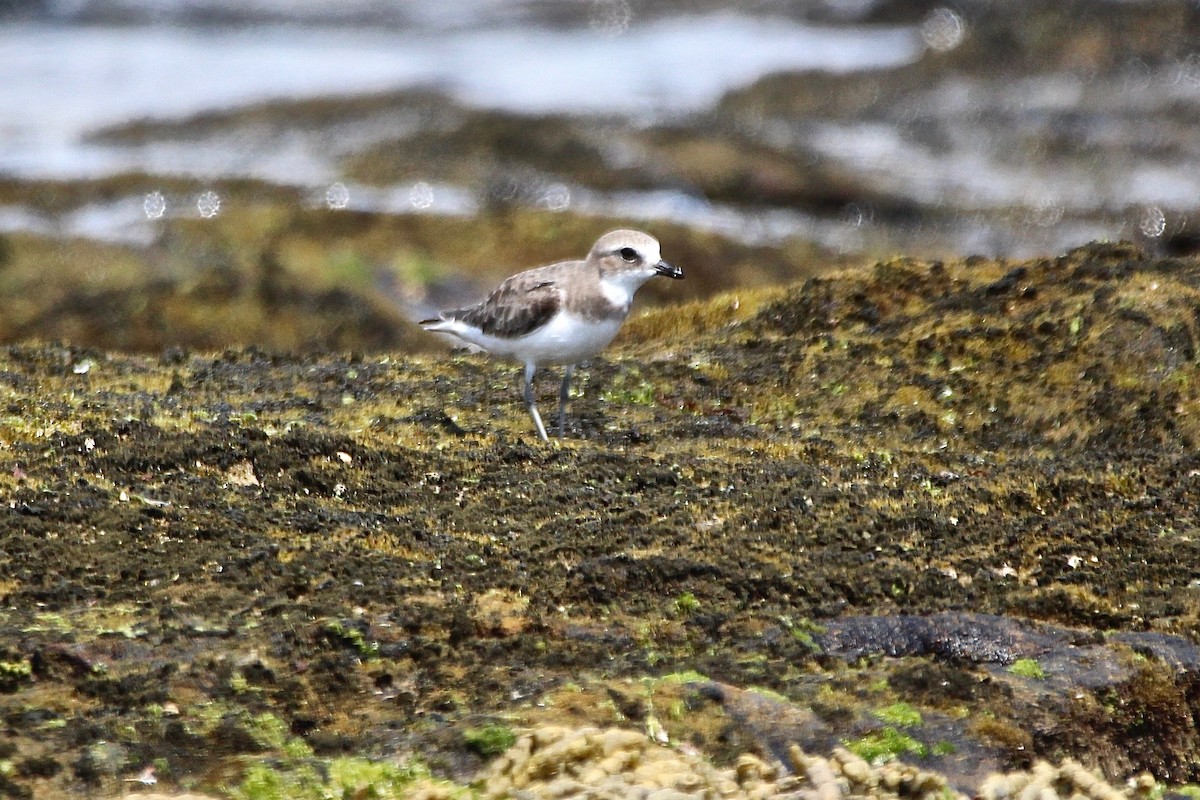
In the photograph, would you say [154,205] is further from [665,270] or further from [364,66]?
[665,270]

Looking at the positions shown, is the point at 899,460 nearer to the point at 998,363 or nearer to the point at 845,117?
the point at 998,363

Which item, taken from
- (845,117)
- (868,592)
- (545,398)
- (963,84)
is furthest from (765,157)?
(868,592)

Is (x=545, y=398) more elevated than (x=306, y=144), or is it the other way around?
(x=306, y=144)

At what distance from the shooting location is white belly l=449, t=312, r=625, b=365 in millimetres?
10539

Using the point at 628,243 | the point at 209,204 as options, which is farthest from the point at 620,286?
the point at 209,204

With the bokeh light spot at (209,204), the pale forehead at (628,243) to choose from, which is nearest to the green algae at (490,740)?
the pale forehead at (628,243)

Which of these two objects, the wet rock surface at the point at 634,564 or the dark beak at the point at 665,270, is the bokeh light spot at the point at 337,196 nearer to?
the wet rock surface at the point at 634,564

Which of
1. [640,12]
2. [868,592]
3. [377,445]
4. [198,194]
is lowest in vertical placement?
[868,592]

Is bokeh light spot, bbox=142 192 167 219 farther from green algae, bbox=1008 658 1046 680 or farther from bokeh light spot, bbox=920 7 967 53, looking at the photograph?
green algae, bbox=1008 658 1046 680

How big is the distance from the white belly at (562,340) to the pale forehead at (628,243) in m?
0.53

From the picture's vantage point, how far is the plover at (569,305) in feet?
34.6

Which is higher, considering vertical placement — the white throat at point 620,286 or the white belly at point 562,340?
the white throat at point 620,286

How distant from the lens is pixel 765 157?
30.4 m

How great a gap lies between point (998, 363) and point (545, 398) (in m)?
3.73
